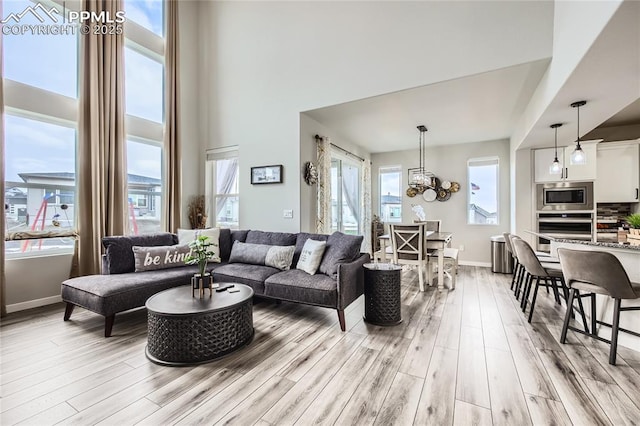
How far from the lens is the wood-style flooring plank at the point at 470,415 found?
5.06 feet

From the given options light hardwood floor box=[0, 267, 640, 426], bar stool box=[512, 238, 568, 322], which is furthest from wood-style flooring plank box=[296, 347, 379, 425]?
bar stool box=[512, 238, 568, 322]

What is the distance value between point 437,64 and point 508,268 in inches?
156

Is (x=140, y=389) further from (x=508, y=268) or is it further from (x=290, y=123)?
(x=508, y=268)

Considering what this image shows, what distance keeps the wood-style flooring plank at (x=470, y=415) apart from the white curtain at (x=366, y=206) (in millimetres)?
5087

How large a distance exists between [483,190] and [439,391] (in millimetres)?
5478

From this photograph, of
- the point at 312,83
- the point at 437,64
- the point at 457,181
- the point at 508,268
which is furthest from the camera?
the point at 457,181

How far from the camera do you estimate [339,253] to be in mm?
3180

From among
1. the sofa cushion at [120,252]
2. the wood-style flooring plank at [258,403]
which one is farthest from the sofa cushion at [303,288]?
the sofa cushion at [120,252]

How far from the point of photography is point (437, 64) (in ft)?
11.4

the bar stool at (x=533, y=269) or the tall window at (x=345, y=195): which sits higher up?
the tall window at (x=345, y=195)

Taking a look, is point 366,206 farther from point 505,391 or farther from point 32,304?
point 32,304

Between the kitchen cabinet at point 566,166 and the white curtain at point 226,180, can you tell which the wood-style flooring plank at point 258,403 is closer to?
the white curtain at point 226,180

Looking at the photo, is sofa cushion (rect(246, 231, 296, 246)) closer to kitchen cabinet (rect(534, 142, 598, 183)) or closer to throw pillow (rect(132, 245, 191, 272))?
throw pillow (rect(132, 245, 191, 272))

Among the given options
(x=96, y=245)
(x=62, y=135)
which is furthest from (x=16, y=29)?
(x=96, y=245)
